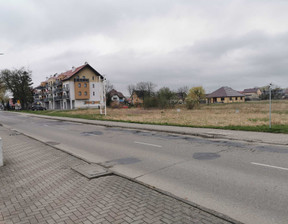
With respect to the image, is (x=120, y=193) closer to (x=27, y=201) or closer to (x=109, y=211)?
(x=109, y=211)

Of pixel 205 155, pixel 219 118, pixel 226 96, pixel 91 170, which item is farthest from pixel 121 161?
pixel 226 96

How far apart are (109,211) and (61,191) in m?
1.58

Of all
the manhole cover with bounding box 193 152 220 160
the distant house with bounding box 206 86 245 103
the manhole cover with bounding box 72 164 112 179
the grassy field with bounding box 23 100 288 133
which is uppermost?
the distant house with bounding box 206 86 245 103

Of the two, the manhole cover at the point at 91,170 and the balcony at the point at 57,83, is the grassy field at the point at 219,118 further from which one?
the balcony at the point at 57,83

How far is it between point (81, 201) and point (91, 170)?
2109 millimetres

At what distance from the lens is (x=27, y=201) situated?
448 centimetres

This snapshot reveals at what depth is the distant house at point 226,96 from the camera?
330 feet

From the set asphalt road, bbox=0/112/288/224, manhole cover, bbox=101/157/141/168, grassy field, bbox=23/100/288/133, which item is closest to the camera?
asphalt road, bbox=0/112/288/224

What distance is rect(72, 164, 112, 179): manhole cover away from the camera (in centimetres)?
602

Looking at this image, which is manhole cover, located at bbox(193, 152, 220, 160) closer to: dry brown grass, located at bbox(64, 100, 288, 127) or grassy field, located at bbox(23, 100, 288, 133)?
grassy field, located at bbox(23, 100, 288, 133)

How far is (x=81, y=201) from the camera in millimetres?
4363

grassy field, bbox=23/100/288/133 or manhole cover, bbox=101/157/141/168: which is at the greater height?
grassy field, bbox=23/100/288/133

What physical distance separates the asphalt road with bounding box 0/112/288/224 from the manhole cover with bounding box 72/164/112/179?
0.44 m

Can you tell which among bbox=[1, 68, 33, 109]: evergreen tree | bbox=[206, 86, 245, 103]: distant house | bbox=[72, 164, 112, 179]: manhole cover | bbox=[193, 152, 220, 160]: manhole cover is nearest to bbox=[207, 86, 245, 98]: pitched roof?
bbox=[206, 86, 245, 103]: distant house
